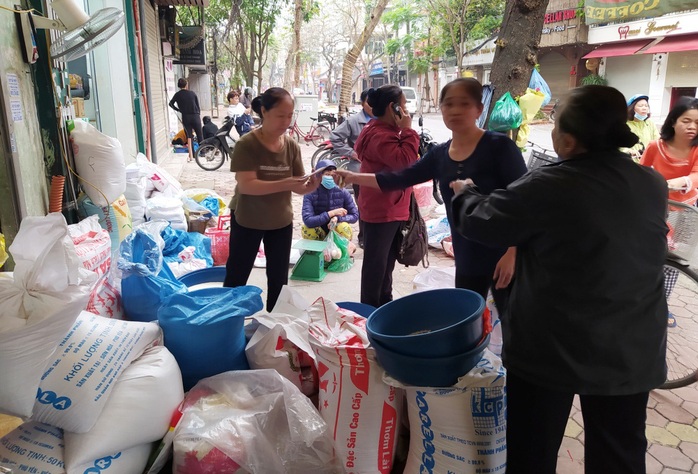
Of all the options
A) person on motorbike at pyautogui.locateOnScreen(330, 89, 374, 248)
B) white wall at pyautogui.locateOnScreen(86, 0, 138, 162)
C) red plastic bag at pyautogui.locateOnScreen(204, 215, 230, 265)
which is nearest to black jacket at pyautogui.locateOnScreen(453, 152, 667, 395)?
red plastic bag at pyautogui.locateOnScreen(204, 215, 230, 265)

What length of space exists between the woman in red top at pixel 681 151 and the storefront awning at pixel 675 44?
13.7 m

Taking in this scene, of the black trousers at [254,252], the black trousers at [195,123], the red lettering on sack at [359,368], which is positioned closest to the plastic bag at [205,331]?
the black trousers at [254,252]

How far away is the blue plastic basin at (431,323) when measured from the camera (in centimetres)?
179

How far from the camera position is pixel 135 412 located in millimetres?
2002

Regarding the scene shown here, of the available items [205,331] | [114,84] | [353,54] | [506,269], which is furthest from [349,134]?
[353,54]

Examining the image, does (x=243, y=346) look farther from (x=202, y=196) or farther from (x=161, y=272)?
(x=202, y=196)

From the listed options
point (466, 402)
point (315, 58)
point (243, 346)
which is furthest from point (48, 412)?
point (315, 58)

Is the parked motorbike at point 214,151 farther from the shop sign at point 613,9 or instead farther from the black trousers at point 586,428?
the black trousers at point 586,428

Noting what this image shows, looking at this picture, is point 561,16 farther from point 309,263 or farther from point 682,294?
point 309,263

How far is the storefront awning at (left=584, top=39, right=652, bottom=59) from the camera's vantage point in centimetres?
1693

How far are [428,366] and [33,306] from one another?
1.36 m

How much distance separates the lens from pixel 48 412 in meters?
1.86

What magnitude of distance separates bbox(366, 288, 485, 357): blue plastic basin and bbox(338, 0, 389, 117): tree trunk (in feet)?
35.3

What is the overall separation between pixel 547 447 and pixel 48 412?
174 cm
